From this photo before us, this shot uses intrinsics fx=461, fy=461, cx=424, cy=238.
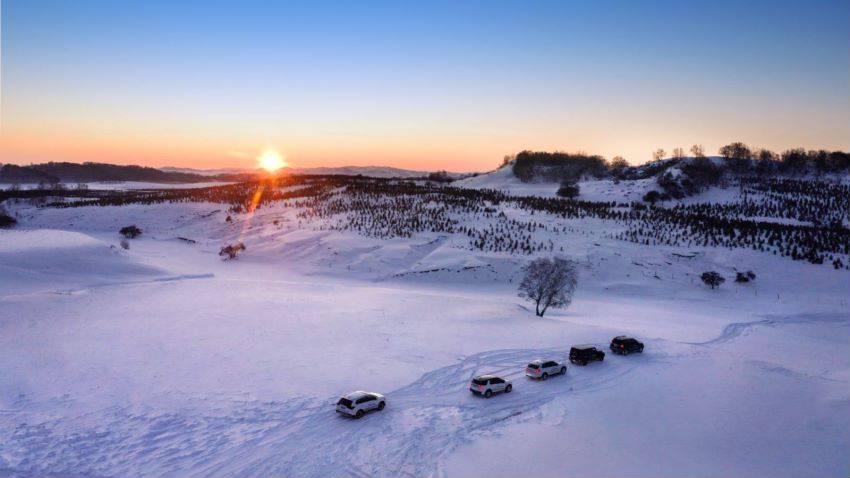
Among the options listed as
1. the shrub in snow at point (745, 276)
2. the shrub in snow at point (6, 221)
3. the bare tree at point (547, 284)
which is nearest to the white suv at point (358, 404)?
the bare tree at point (547, 284)

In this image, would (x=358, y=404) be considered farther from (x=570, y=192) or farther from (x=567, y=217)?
(x=570, y=192)

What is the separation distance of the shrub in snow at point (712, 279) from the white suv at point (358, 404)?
144ft

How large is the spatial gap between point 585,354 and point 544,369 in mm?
3535

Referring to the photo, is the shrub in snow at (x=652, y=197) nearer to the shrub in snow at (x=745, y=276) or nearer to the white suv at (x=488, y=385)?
the shrub in snow at (x=745, y=276)

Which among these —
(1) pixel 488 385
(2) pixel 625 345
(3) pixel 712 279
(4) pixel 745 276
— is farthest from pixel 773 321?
(1) pixel 488 385

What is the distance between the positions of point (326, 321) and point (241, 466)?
1726cm

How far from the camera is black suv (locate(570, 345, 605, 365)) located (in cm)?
2608

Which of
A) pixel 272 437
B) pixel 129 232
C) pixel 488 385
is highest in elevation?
pixel 129 232

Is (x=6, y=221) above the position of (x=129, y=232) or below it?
above

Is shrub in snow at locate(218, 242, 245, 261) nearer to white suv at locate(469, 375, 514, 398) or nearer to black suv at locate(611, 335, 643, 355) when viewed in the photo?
white suv at locate(469, 375, 514, 398)

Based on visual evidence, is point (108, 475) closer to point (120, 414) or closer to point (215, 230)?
point (120, 414)

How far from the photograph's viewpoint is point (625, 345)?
2778cm

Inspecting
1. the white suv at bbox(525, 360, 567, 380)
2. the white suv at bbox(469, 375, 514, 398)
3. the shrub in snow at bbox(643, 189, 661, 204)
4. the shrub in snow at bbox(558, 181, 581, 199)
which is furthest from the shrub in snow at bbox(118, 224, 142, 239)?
the shrub in snow at bbox(643, 189, 661, 204)

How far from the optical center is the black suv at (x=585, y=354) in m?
26.1
